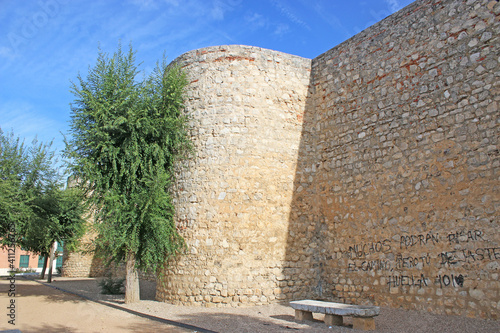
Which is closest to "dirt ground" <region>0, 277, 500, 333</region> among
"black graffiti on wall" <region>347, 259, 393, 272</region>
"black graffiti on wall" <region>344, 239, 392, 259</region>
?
"black graffiti on wall" <region>347, 259, 393, 272</region>

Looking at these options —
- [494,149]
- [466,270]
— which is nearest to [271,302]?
[466,270]

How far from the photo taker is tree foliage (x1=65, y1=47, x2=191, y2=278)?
30.5 ft

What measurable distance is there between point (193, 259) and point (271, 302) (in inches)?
83.8

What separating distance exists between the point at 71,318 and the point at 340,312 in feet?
18.3

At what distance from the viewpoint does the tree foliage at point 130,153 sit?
9305 mm

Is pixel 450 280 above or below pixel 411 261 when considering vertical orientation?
below

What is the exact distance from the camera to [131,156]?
970 centimetres

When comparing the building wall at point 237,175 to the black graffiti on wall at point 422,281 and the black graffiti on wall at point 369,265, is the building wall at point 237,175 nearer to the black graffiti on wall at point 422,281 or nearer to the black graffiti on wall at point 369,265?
the black graffiti on wall at point 369,265

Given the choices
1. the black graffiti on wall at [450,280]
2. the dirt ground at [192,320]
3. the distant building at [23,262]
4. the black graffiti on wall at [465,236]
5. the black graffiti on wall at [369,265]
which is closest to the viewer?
the dirt ground at [192,320]

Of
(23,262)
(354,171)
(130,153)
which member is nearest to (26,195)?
(130,153)

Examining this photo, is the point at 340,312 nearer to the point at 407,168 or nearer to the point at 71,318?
the point at 407,168

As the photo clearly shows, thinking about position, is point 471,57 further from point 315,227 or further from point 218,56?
point 218,56

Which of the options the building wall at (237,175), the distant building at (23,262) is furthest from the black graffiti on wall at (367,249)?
the distant building at (23,262)

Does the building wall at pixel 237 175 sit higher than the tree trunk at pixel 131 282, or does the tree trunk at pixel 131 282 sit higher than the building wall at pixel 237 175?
the building wall at pixel 237 175
